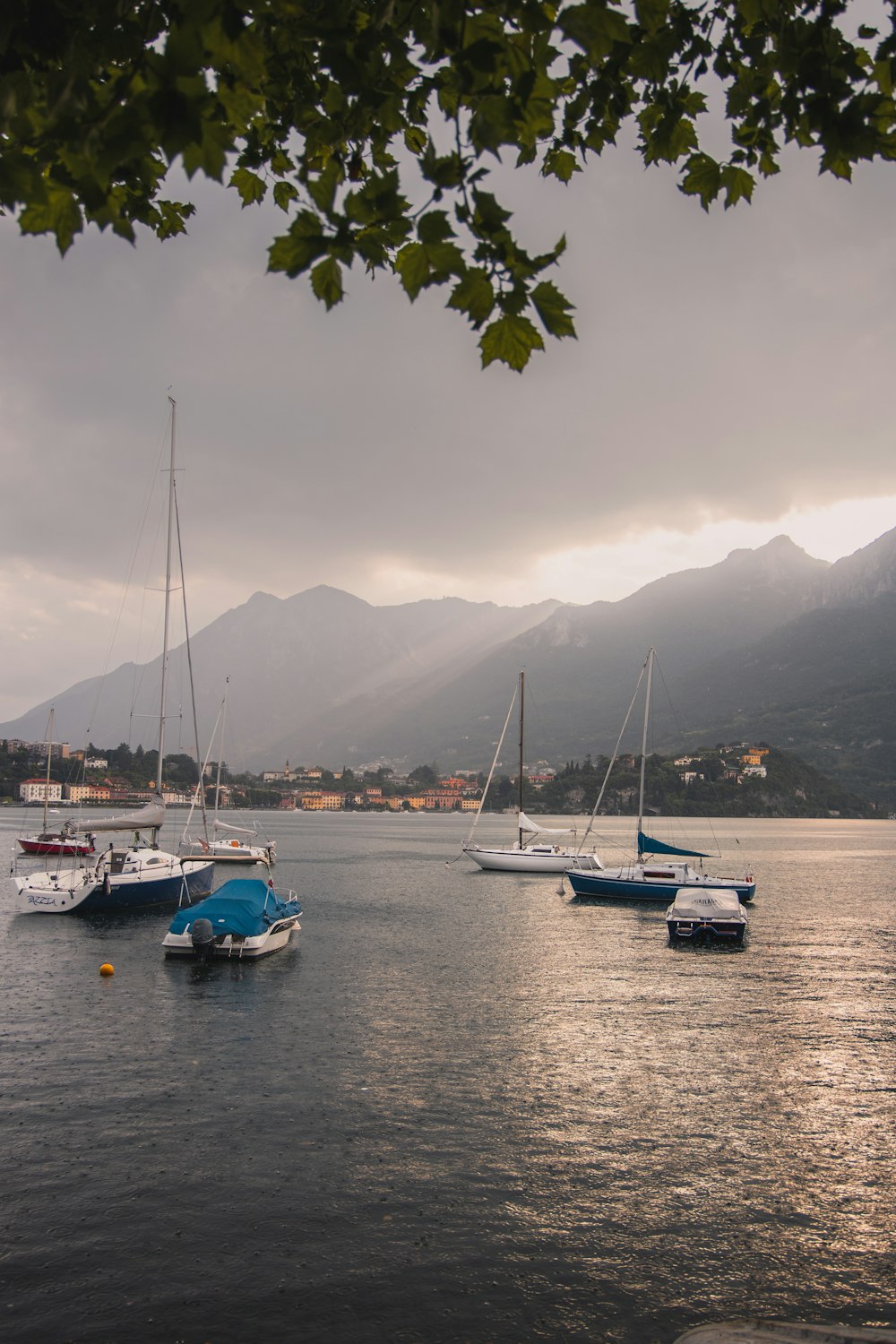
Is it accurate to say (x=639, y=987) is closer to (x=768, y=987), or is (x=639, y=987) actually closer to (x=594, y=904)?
(x=768, y=987)

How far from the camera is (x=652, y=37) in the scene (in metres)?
5.59

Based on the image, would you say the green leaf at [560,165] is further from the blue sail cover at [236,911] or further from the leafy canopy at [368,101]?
the blue sail cover at [236,911]

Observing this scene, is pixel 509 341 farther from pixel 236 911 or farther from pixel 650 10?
pixel 236 911

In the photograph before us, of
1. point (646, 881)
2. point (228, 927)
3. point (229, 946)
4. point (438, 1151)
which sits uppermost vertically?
point (438, 1151)

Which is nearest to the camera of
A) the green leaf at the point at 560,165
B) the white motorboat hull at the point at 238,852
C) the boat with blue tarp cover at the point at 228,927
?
the green leaf at the point at 560,165

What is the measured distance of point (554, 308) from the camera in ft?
13.5

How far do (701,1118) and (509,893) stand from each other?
52.0m

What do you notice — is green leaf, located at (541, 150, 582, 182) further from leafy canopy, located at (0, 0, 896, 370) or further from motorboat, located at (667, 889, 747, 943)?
motorboat, located at (667, 889, 747, 943)

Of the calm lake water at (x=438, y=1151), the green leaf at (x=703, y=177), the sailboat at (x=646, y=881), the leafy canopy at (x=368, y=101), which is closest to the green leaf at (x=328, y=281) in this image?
the leafy canopy at (x=368, y=101)

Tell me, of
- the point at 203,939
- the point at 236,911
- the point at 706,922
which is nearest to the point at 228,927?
the point at 236,911

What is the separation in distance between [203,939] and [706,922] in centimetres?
2580

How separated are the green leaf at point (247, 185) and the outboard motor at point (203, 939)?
113 feet

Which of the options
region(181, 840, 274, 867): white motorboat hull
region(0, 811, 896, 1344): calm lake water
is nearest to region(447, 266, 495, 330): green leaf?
region(0, 811, 896, 1344): calm lake water

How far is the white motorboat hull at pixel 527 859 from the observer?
86.2 m
